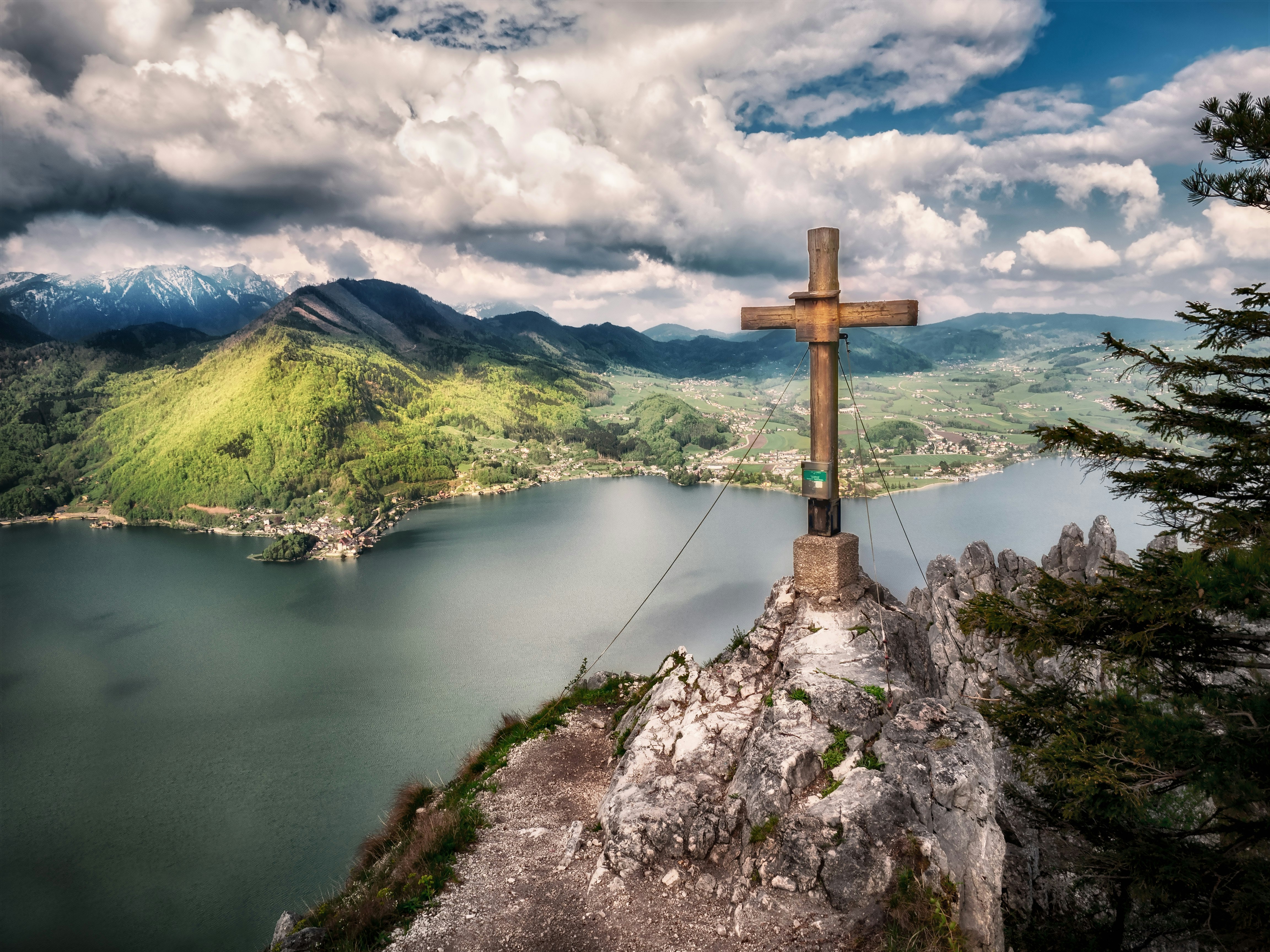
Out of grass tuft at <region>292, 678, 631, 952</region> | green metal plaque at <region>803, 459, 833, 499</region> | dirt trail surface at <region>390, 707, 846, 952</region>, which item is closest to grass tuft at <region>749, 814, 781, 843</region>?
dirt trail surface at <region>390, 707, 846, 952</region>

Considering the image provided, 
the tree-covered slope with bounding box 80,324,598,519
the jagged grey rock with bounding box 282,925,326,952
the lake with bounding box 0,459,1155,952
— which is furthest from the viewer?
the tree-covered slope with bounding box 80,324,598,519

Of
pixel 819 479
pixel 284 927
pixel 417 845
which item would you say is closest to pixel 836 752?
pixel 819 479

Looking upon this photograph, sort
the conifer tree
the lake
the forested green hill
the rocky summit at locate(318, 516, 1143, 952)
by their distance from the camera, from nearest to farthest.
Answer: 1. the conifer tree
2. the rocky summit at locate(318, 516, 1143, 952)
3. the lake
4. the forested green hill

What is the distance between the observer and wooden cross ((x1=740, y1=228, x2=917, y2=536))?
341 inches

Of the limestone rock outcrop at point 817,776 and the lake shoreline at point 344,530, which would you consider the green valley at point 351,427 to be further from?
the limestone rock outcrop at point 817,776

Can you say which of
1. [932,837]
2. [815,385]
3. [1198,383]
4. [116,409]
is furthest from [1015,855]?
[116,409]

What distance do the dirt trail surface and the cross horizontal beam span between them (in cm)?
691

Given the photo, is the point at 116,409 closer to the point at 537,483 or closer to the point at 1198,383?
the point at 537,483

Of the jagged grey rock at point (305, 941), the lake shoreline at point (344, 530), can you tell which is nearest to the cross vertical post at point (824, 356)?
the jagged grey rock at point (305, 941)

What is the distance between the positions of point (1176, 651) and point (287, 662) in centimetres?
4162

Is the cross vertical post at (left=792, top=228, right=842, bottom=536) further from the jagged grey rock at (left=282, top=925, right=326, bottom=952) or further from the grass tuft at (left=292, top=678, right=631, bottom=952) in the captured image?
the jagged grey rock at (left=282, top=925, right=326, bottom=952)

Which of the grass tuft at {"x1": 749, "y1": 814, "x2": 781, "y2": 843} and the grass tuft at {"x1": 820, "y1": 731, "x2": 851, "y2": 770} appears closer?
the grass tuft at {"x1": 749, "y1": 814, "x2": 781, "y2": 843}

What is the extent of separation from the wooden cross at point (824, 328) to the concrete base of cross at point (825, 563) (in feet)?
0.69

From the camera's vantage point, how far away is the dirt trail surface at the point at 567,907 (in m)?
6.20
